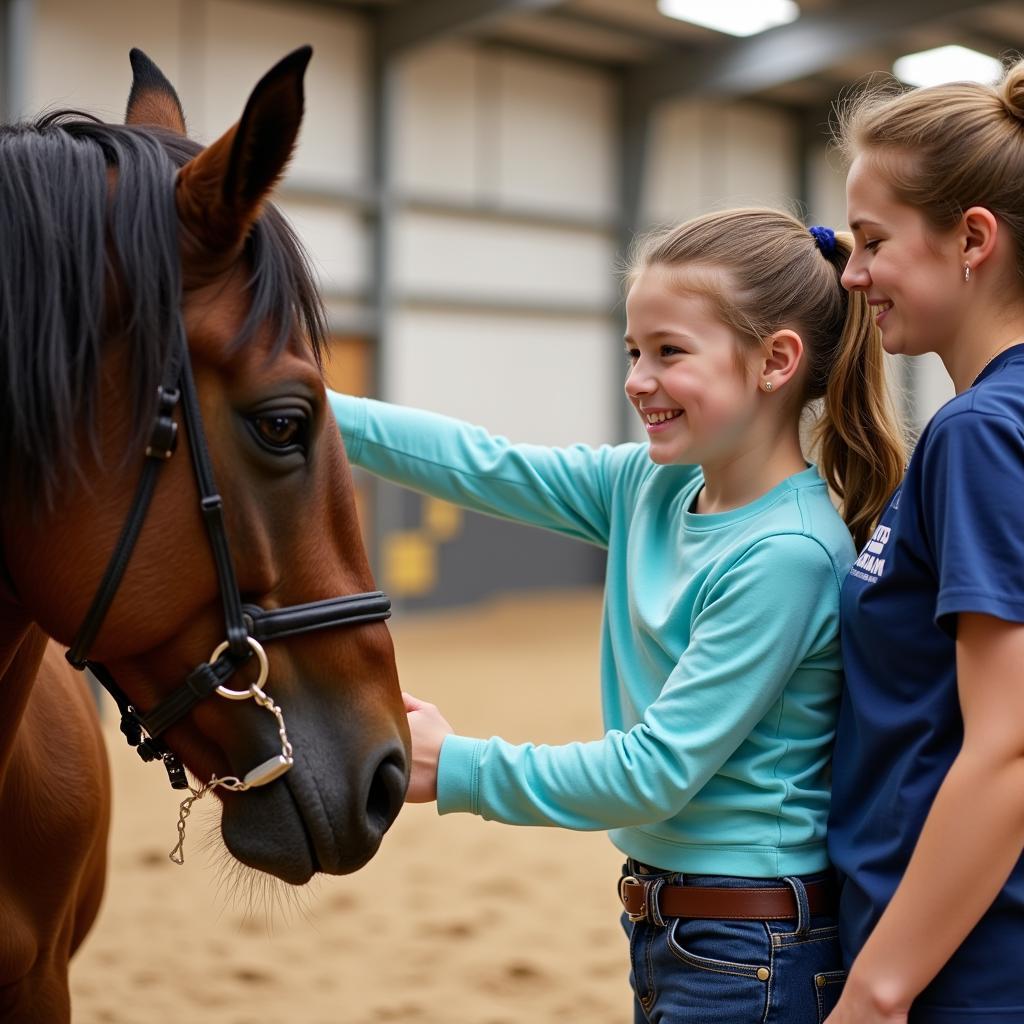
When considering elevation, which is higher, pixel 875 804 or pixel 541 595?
pixel 875 804

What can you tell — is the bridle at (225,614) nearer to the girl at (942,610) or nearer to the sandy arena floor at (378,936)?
the girl at (942,610)

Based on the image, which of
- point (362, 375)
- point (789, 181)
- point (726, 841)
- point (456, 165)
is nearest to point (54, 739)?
point (726, 841)

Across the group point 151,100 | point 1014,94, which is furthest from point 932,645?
point 151,100

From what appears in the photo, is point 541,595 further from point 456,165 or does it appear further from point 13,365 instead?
point 13,365

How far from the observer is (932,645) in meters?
1.02

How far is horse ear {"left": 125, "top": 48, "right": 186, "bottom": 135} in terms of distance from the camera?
1.28 metres

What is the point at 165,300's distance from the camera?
98 centimetres

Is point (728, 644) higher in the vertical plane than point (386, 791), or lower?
higher

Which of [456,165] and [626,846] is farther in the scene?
[456,165]

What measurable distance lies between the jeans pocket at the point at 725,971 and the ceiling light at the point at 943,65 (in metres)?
8.97

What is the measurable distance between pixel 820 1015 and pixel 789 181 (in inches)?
427

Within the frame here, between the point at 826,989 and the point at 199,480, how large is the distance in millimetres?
732

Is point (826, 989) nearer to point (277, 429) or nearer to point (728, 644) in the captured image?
point (728, 644)

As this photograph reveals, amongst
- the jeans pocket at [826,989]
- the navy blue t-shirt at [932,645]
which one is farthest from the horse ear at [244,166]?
the jeans pocket at [826,989]
